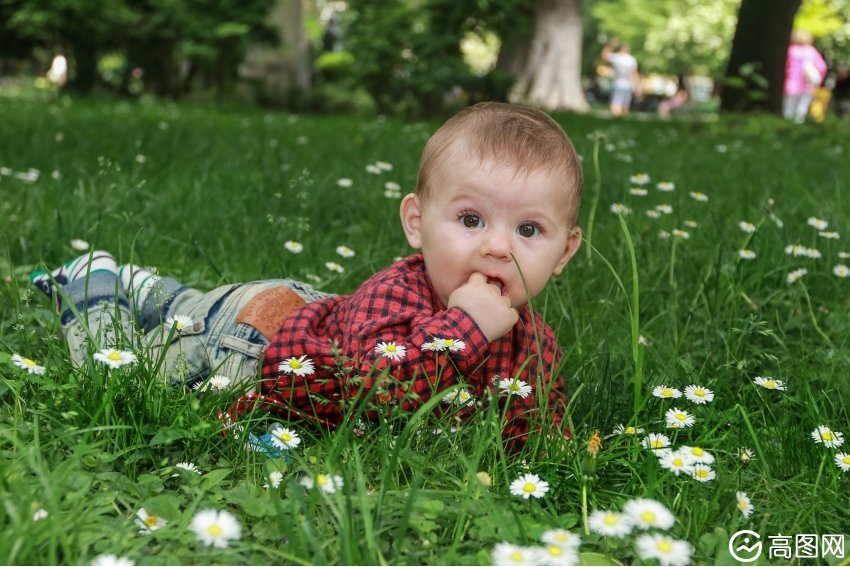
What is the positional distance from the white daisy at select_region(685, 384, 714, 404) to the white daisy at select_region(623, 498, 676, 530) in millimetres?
679

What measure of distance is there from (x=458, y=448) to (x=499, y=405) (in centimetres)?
33

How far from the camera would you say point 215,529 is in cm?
146

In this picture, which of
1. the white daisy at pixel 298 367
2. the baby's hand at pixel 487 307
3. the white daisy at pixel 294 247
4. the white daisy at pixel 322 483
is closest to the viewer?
the white daisy at pixel 322 483

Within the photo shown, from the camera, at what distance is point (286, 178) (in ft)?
16.2

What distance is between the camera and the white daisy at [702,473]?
183 cm

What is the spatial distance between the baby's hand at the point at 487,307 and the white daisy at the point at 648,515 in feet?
2.20

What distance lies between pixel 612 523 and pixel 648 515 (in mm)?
62

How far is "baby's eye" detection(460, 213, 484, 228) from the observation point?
7.28 feet

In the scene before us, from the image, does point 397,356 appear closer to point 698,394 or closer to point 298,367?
point 298,367

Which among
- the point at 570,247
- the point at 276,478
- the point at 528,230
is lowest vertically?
the point at 276,478

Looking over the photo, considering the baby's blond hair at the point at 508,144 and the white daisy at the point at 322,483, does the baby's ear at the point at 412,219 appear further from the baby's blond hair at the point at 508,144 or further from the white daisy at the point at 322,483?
the white daisy at the point at 322,483

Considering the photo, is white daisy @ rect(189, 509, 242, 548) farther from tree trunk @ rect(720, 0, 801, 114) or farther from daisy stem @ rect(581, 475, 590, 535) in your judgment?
tree trunk @ rect(720, 0, 801, 114)

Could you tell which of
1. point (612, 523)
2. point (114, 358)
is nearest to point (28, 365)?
point (114, 358)

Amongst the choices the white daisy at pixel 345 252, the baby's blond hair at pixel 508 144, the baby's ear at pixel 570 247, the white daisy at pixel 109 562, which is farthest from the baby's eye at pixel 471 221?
the white daisy at pixel 345 252
